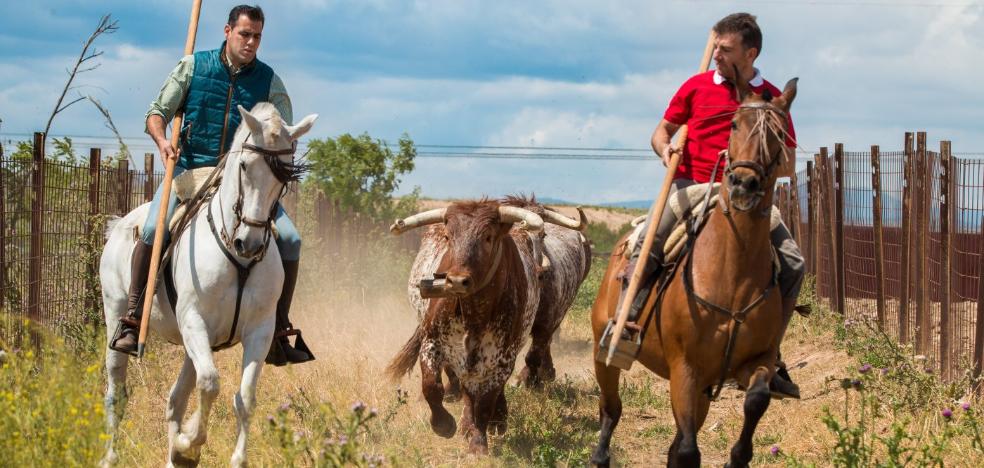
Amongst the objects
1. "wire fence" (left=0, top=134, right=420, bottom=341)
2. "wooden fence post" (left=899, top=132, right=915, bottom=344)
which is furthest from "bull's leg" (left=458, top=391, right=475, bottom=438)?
"wooden fence post" (left=899, top=132, right=915, bottom=344)

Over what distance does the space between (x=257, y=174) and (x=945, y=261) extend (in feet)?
19.3

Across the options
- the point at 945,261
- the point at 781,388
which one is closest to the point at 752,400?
the point at 781,388

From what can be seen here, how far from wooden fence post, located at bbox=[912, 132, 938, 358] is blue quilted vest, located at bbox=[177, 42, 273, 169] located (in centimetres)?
590

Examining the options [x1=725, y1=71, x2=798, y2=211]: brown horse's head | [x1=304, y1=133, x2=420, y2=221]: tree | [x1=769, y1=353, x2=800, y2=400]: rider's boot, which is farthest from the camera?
[x1=304, y1=133, x2=420, y2=221]: tree

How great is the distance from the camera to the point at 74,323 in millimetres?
9875

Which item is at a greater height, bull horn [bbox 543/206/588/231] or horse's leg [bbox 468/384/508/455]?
bull horn [bbox 543/206/588/231]

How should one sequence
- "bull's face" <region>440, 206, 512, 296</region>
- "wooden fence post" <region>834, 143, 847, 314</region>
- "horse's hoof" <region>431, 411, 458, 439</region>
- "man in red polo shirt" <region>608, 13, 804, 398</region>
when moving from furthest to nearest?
"wooden fence post" <region>834, 143, 847, 314</region> → "horse's hoof" <region>431, 411, 458, 439</region> → "bull's face" <region>440, 206, 512, 296</region> → "man in red polo shirt" <region>608, 13, 804, 398</region>

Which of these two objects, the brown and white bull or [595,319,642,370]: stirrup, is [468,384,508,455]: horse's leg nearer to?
the brown and white bull

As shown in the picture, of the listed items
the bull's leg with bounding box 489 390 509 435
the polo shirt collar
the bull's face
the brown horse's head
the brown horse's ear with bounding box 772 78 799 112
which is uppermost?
the polo shirt collar

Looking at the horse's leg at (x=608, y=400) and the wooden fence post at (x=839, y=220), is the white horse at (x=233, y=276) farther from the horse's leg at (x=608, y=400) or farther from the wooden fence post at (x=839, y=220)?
the wooden fence post at (x=839, y=220)

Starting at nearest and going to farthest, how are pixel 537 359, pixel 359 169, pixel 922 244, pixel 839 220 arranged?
pixel 922 244 → pixel 537 359 → pixel 839 220 → pixel 359 169

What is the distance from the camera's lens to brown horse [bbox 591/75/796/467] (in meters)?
5.56

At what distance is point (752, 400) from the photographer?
5711 mm

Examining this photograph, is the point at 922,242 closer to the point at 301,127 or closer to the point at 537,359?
the point at 537,359
